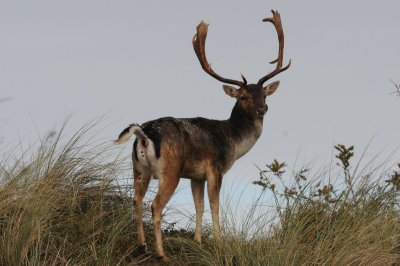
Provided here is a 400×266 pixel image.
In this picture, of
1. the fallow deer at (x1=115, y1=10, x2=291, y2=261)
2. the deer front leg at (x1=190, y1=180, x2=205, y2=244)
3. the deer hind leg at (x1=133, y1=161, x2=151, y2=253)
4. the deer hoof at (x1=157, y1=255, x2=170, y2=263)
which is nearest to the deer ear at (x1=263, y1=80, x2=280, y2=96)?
the fallow deer at (x1=115, y1=10, x2=291, y2=261)

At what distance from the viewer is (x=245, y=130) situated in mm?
12367

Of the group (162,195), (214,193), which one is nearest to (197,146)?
(214,193)

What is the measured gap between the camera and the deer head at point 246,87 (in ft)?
40.3

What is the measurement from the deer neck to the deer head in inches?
3.4

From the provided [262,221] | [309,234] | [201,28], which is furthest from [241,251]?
[201,28]

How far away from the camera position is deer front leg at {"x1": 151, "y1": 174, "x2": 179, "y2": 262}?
10.9 m

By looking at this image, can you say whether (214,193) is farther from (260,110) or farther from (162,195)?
(260,110)

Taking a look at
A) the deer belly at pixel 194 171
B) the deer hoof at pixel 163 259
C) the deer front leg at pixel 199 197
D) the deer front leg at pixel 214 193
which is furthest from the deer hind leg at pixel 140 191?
the deer front leg at pixel 199 197

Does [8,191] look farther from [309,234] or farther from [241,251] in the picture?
[309,234]

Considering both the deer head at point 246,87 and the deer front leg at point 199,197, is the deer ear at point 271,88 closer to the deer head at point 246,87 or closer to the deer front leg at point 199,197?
the deer head at point 246,87

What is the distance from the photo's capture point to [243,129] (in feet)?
40.5

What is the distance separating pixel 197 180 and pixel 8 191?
2416 millimetres

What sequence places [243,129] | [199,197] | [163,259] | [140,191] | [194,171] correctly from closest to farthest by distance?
[163,259], [140,191], [194,171], [199,197], [243,129]

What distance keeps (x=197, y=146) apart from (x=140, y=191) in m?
0.94
